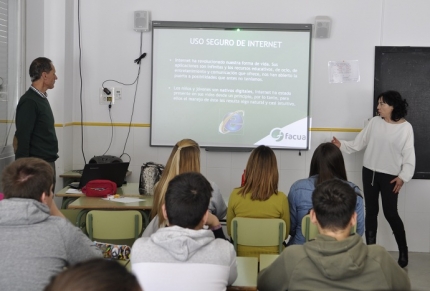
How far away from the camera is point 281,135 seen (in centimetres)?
654

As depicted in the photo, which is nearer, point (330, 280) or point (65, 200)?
point (330, 280)

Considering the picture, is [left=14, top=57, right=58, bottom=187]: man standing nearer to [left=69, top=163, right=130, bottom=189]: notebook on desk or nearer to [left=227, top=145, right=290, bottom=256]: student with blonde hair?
[left=69, top=163, right=130, bottom=189]: notebook on desk

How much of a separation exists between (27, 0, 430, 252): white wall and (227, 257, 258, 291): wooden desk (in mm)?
3465

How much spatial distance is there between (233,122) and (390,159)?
1666 millimetres

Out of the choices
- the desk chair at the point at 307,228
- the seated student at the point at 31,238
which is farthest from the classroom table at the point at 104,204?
the seated student at the point at 31,238

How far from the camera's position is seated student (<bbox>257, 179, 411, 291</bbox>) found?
2.30 metres

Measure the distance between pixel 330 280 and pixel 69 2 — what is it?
498cm

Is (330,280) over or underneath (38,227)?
underneath

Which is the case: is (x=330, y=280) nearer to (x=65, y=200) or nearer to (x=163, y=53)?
(x=65, y=200)

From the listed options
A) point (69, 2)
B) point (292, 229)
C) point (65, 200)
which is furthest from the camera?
point (69, 2)

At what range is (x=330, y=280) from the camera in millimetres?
2340

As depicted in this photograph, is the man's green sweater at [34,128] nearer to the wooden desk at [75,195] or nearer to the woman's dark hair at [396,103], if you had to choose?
the wooden desk at [75,195]

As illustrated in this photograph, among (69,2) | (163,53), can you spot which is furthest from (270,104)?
(69,2)

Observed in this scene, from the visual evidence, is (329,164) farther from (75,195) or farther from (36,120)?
(36,120)
